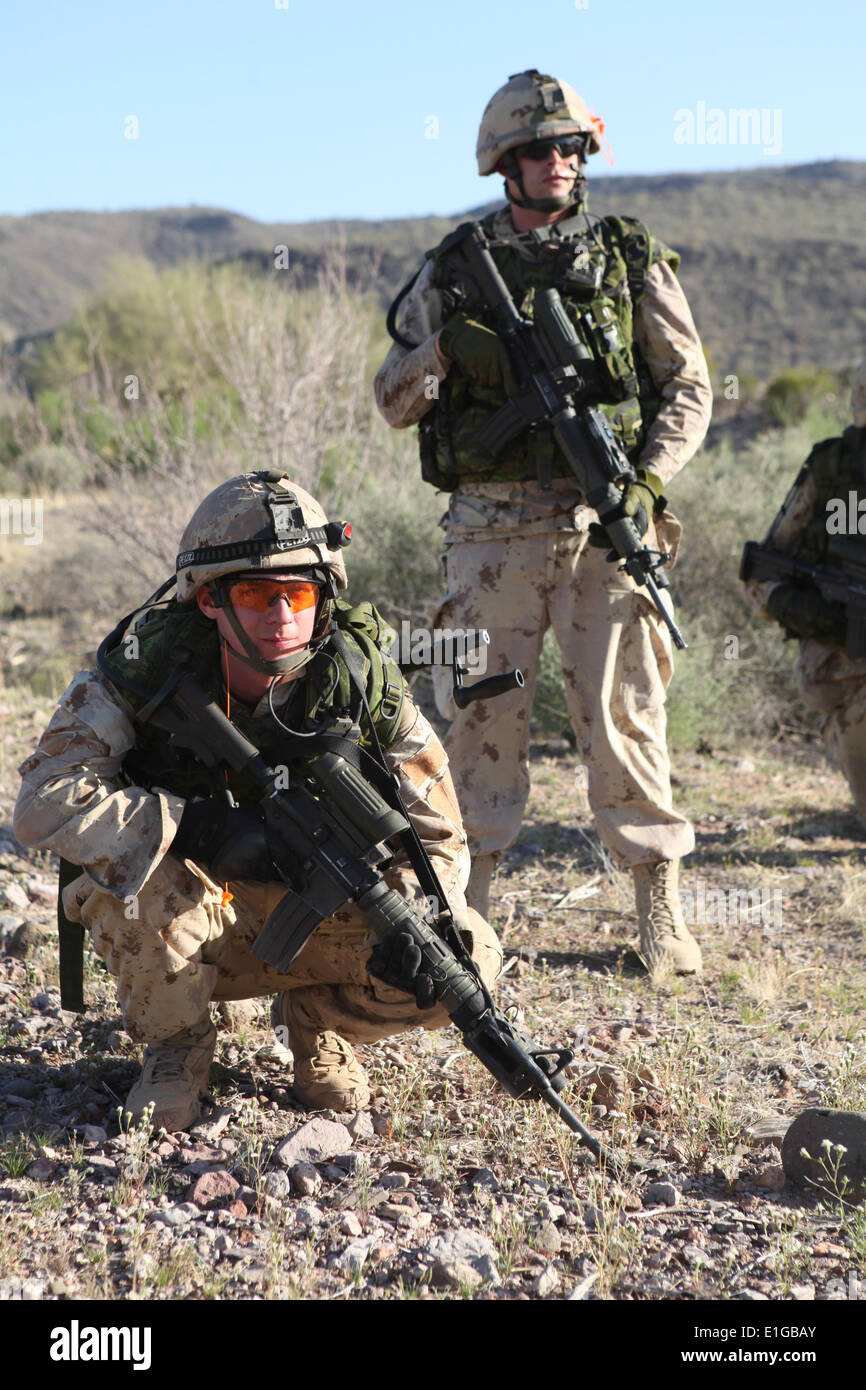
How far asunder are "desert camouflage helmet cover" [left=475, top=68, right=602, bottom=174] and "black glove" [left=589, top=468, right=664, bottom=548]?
3.52 feet

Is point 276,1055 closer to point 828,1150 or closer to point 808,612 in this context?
point 828,1150

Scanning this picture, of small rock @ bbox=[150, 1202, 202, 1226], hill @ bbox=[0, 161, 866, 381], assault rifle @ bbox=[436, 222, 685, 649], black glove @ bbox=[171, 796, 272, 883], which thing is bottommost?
small rock @ bbox=[150, 1202, 202, 1226]

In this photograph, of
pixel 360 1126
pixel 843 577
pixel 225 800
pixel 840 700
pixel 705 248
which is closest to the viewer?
pixel 225 800

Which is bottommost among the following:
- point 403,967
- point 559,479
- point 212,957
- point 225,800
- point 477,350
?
point 212,957

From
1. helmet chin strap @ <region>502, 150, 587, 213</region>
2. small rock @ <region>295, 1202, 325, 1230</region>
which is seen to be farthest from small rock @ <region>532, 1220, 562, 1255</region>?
helmet chin strap @ <region>502, 150, 587, 213</region>

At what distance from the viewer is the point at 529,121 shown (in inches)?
156

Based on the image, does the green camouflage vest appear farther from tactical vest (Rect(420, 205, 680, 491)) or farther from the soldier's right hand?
the soldier's right hand

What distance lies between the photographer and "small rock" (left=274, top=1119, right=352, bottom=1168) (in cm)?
283

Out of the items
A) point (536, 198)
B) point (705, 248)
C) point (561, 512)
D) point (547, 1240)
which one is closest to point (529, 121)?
point (536, 198)

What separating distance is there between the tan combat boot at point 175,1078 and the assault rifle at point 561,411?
1.80 m

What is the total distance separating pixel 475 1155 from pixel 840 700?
2.90 m

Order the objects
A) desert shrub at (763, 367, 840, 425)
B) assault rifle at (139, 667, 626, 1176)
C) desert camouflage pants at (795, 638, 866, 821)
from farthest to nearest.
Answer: desert shrub at (763, 367, 840, 425)
desert camouflage pants at (795, 638, 866, 821)
assault rifle at (139, 667, 626, 1176)
